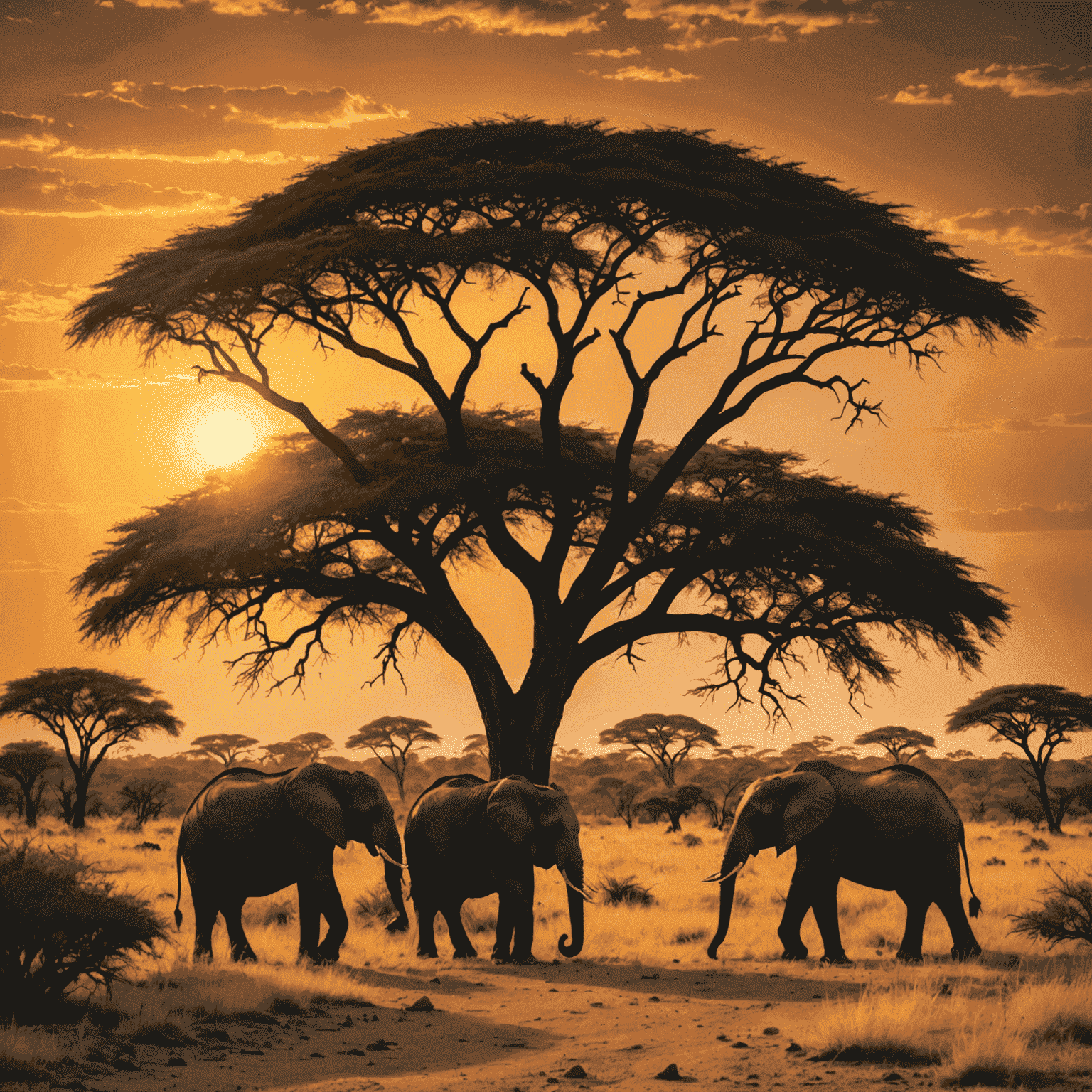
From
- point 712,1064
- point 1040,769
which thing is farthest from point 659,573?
point 1040,769

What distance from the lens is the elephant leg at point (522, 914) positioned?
45.7 ft

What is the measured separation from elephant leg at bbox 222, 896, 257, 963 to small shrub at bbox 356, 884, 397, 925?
4.60m

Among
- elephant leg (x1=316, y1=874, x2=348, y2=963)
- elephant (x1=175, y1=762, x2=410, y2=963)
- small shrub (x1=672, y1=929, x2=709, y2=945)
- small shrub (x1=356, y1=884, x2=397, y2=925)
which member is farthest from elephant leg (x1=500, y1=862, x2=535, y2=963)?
small shrub (x1=356, y1=884, x2=397, y2=925)

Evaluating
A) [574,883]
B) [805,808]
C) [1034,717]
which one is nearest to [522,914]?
[574,883]

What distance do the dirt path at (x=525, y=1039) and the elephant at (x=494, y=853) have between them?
2.33 feet

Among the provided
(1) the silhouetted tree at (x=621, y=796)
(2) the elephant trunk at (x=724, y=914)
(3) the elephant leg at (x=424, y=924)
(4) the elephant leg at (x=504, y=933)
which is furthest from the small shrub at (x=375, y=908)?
(1) the silhouetted tree at (x=621, y=796)

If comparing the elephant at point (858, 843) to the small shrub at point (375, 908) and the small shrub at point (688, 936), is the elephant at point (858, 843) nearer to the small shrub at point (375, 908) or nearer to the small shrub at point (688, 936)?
the small shrub at point (688, 936)

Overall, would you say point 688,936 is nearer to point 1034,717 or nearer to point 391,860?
point 391,860

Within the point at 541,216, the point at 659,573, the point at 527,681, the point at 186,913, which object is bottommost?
the point at 186,913

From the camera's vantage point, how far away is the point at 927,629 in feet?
67.1

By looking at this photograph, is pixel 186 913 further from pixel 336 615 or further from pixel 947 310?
pixel 947 310

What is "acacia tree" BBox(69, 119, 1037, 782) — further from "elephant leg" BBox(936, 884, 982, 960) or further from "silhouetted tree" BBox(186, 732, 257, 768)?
"silhouetted tree" BBox(186, 732, 257, 768)

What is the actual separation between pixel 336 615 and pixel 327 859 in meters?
10.9

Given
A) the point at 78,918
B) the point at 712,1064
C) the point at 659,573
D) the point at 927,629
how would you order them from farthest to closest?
the point at 659,573 → the point at 927,629 → the point at 78,918 → the point at 712,1064
